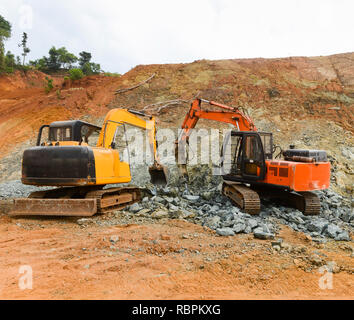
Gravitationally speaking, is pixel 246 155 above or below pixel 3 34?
below

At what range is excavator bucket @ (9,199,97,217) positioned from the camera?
613cm

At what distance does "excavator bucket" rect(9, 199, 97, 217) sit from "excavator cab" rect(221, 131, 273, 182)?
13.6 feet

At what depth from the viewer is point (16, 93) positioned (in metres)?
25.3

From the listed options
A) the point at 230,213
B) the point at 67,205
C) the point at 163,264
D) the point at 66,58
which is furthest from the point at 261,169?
the point at 66,58

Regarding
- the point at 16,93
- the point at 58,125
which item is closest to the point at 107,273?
the point at 58,125

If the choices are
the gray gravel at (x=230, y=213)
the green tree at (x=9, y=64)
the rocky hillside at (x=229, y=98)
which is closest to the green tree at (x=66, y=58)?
the green tree at (x=9, y=64)

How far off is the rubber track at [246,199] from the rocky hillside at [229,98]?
7.07 meters

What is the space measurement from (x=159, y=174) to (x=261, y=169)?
2.96 m

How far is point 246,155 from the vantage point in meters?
7.89

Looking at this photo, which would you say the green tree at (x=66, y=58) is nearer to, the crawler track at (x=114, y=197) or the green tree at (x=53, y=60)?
the green tree at (x=53, y=60)

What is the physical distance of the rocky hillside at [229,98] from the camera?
1507cm

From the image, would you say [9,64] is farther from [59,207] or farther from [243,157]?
[243,157]

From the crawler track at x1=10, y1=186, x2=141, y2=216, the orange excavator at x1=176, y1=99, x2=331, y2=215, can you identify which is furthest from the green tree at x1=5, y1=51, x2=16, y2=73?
the orange excavator at x1=176, y1=99, x2=331, y2=215
